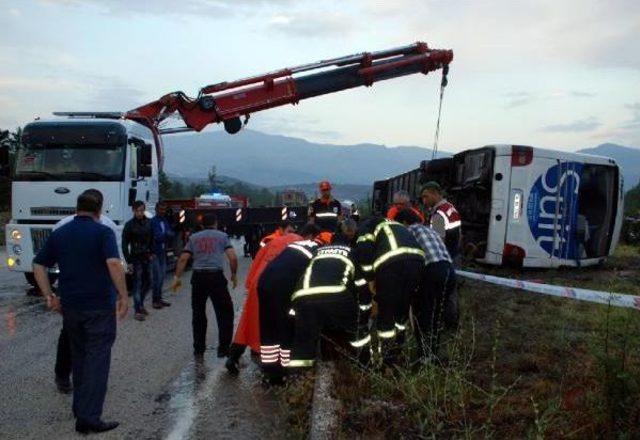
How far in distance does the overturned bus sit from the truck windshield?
6.63m

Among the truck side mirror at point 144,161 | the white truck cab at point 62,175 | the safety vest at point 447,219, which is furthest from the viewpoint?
the truck side mirror at point 144,161

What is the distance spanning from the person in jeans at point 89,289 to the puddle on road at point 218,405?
0.57 m

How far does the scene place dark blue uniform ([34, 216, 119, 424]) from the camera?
4.98 m

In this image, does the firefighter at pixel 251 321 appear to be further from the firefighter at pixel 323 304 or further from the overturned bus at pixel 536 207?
the overturned bus at pixel 536 207

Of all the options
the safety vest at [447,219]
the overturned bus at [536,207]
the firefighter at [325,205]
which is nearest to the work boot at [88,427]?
the safety vest at [447,219]

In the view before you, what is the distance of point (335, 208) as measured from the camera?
10844 millimetres

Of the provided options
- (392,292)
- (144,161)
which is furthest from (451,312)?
(144,161)

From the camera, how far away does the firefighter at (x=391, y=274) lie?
5699 millimetres

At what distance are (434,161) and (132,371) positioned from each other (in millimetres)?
9701

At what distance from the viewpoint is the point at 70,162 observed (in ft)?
37.1

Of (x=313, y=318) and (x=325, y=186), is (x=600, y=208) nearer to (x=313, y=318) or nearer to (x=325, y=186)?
(x=325, y=186)

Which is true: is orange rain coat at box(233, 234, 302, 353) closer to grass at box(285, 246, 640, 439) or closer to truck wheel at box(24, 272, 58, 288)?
grass at box(285, 246, 640, 439)

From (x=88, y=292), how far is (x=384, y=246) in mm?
2456

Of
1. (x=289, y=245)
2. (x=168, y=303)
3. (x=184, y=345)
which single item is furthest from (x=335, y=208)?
(x=289, y=245)
